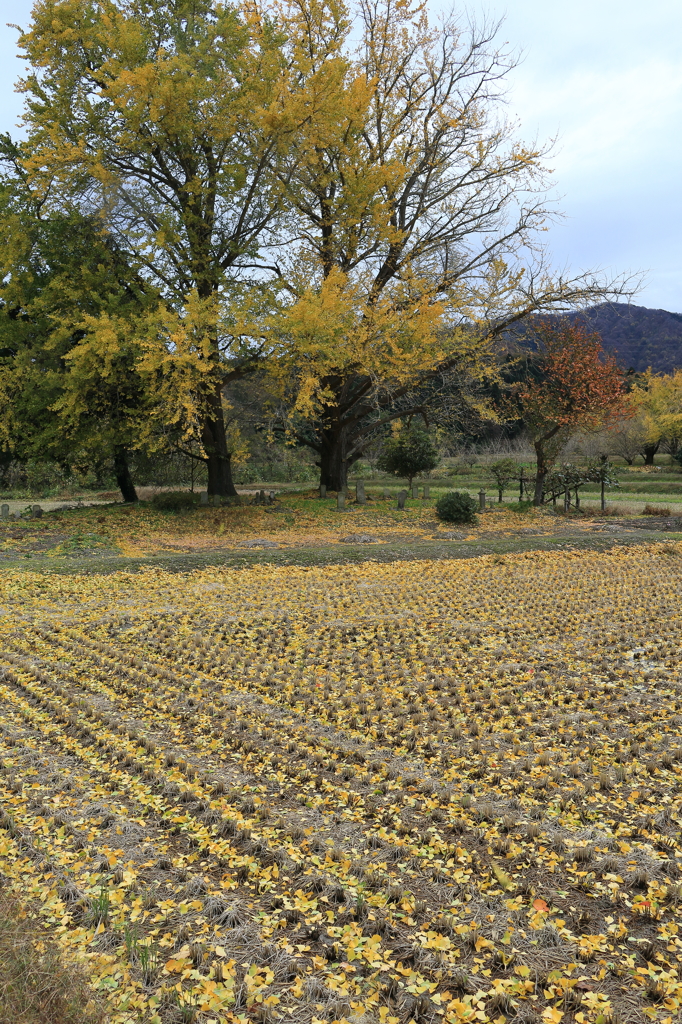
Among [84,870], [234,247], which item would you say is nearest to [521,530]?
[234,247]

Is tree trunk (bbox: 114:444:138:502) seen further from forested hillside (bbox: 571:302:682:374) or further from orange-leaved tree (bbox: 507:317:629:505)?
forested hillside (bbox: 571:302:682:374)

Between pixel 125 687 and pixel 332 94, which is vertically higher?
pixel 332 94

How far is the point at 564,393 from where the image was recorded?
23.3 metres

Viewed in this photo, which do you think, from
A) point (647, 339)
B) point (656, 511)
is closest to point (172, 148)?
point (656, 511)

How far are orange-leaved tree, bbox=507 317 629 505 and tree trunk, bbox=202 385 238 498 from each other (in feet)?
31.8

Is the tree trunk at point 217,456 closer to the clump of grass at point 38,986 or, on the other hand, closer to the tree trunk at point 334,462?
the tree trunk at point 334,462

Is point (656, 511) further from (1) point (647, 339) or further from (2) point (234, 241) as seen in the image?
(1) point (647, 339)

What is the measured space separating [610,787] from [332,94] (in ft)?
62.2

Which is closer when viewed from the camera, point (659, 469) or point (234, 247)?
point (234, 247)

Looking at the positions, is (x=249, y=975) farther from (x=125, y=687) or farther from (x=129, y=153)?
(x=129, y=153)

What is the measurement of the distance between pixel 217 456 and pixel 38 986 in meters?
21.4

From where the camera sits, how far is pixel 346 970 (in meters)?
3.04

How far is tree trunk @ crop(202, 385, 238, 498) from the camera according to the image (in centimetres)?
2322

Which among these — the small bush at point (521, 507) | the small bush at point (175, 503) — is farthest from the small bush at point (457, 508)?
the small bush at point (175, 503)
